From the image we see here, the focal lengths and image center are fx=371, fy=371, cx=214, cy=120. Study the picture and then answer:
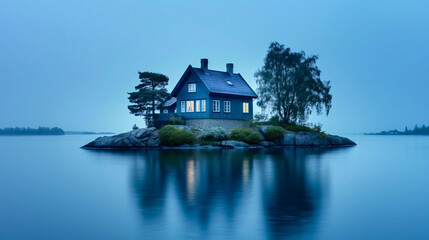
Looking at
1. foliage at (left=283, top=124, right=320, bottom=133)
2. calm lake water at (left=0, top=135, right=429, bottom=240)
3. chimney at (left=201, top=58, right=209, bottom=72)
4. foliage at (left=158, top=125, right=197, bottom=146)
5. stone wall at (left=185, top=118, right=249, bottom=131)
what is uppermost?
chimney at (left=201, top=58, right=209, bottom=72)

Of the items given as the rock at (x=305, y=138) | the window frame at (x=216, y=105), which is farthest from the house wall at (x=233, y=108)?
the rock at (x=305, y=138)

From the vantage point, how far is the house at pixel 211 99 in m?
51.2

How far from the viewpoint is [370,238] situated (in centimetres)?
888

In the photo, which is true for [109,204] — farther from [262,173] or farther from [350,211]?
[262,173]

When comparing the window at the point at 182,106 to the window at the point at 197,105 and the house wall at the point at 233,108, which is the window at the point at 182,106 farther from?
the house wall at the point at 233,108

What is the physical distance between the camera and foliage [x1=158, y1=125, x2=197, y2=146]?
1756 inches

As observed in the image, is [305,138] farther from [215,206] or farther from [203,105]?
[215,206]

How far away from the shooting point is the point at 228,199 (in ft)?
44.8

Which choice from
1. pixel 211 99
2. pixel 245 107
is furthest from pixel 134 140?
pixel 245 107

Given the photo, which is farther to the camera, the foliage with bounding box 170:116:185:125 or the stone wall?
the stone wall

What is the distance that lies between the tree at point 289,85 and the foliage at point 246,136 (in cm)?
821

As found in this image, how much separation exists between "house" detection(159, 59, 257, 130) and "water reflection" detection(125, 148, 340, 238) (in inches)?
1126

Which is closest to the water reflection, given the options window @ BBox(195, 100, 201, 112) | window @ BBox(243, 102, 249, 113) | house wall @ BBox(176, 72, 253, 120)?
house wall @ BBox(176, 72, 253, 120)

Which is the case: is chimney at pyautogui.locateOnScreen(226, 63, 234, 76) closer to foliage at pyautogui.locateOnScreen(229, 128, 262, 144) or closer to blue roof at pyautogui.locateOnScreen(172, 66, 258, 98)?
blue roof at pyautogui.locateOnScreen(172, 66, 258, 98)
